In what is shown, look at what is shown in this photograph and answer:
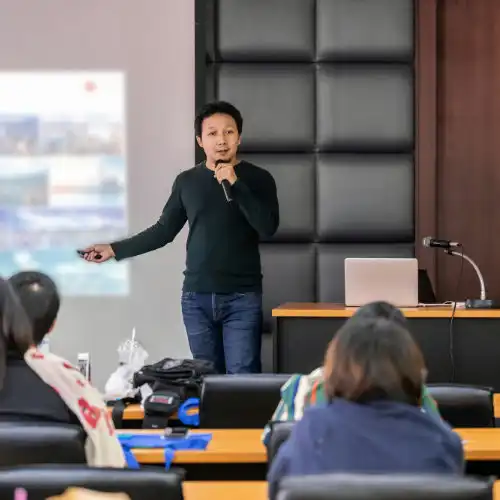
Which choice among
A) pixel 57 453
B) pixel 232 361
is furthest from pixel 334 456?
pixel 232 361

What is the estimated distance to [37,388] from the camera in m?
1.96

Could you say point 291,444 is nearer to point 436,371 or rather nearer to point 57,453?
point 57,453

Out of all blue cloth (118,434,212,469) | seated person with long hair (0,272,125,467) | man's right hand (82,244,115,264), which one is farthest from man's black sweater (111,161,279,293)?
seated person with long hair (0,272,125,467)

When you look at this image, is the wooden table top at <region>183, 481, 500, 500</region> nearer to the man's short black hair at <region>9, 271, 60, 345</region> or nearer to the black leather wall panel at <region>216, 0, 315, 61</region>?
the man's short black hair at <region>9, 271, 60, 345</region>

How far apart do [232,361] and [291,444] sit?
207 centimetres

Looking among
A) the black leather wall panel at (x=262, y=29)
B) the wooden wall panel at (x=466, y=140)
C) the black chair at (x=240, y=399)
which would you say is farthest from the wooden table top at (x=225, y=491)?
the black leather wall panel at (x=262, y=29)

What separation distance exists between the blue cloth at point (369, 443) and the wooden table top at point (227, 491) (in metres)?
0.21

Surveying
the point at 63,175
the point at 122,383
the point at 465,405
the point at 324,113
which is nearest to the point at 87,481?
the point at 465,405

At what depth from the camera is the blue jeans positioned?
3652mm

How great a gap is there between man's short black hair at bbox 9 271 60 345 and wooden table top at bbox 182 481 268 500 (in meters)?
0.51

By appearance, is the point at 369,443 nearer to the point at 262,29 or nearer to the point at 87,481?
the point at 87,481

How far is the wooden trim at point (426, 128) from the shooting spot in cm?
489

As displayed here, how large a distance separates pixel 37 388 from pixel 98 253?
5.99ft

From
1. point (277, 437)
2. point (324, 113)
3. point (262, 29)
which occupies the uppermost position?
point (262, 29)
